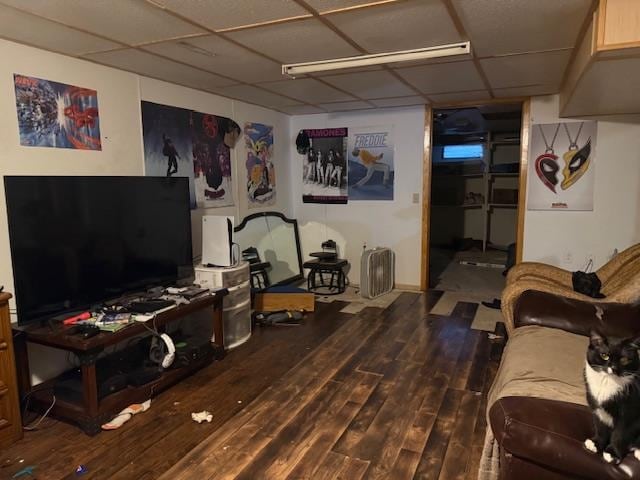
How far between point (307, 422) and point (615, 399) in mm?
1521

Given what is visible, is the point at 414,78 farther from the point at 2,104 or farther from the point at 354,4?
the point at 2,104

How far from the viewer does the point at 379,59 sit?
2.96 metres

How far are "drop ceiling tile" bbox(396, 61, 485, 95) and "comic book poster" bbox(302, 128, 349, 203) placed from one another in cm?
153

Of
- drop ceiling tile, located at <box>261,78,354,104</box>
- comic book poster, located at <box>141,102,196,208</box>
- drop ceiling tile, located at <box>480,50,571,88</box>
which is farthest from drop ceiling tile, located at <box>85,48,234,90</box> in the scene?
drop ceiling tile, located at <box>480,50,571,88</box>

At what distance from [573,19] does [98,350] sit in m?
3.09

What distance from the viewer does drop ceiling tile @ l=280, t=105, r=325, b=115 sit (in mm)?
5066

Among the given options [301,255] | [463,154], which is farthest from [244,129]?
[463,154]

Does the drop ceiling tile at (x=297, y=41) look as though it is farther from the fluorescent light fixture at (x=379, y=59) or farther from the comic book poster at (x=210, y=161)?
the comic book poster at (x=210, y=161)

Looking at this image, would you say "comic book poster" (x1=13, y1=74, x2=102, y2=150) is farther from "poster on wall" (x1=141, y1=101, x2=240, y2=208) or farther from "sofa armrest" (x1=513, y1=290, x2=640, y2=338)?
"sofa armrest" (x1=513, y1=290, x2=640, y2=338)

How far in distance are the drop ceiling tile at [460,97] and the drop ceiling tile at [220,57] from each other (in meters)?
1.76

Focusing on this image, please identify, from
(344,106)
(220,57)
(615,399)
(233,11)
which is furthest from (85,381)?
(344,106)

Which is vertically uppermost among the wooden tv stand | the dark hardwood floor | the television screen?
the television screen

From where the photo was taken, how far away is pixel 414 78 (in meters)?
3.67

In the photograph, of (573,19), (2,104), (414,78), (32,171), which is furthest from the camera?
(414,78)
